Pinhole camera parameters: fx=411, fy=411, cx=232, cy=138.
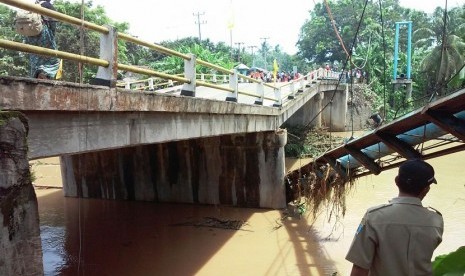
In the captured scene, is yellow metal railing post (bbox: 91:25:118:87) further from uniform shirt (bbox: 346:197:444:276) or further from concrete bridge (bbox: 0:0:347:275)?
uniform shirt (bbox: 346:197:444:276)

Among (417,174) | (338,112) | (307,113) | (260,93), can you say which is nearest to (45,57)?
(417,174)

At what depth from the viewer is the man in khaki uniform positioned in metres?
2.72

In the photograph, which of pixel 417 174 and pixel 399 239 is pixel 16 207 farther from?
pixel 417 174

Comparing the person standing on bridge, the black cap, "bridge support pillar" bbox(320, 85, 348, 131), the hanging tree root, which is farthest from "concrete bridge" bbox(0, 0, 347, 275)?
"bridge support pillar" bbox(320, 85, 348, 131)

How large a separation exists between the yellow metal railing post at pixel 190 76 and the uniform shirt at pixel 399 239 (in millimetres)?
4999

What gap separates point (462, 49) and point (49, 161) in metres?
29.4

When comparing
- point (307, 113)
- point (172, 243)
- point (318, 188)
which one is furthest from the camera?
point (307, 113)

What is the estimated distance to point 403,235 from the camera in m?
2.71

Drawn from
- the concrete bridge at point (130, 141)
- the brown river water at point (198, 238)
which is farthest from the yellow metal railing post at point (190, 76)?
the brown river water at point (198, 238)

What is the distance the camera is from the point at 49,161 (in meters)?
24.3

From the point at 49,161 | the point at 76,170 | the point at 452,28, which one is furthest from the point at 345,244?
the point at 452,28

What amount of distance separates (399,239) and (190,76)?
5.22 m

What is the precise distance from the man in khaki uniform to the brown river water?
6.38 metres

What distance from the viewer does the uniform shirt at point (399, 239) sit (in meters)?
→ 2.72
